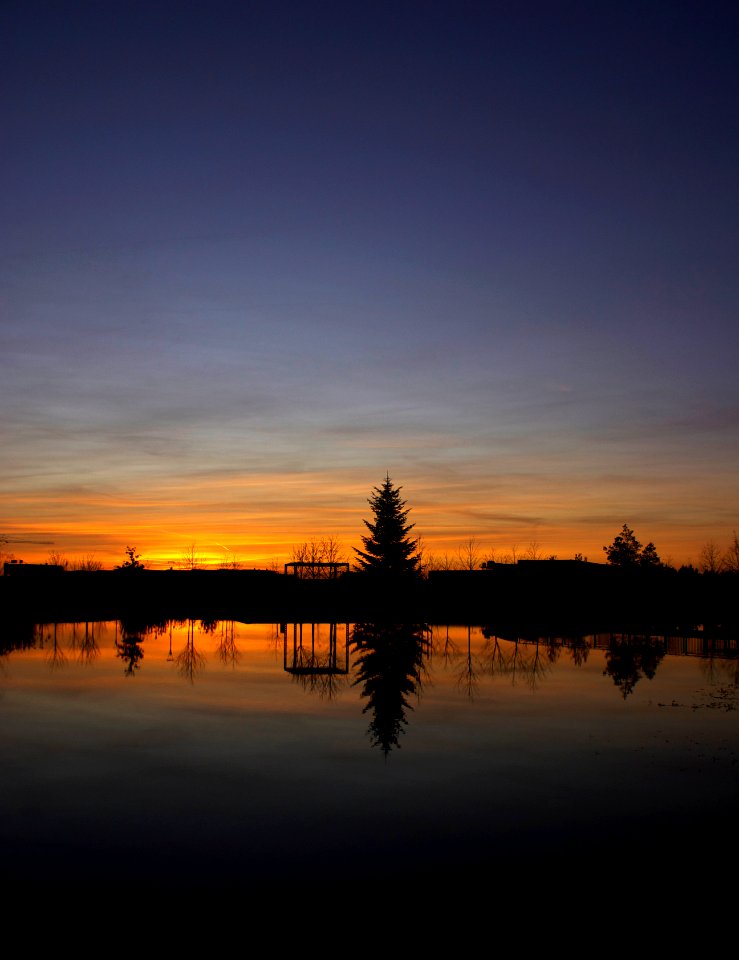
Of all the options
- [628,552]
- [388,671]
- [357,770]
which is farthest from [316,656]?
[628,552]

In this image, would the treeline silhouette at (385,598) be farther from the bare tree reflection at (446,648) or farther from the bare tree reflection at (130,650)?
the bare tree reflection at (130,650)

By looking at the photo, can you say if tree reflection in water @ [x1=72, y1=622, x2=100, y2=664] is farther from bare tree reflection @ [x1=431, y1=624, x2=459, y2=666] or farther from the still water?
bare tree reflection @ [x1=431, y1=624, x2=459, y2=666]

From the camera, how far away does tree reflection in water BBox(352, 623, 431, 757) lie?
17.9 m

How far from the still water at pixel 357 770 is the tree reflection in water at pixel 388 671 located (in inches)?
6.9

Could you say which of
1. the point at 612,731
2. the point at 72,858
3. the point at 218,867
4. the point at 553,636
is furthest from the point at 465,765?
the point at 553,636

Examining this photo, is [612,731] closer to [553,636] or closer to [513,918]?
[513,918]

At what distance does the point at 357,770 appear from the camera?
13859 millimetres

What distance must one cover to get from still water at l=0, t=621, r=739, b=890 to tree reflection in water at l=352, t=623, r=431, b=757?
0.17m

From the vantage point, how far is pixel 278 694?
2236 cm

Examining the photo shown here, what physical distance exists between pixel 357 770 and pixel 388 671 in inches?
524

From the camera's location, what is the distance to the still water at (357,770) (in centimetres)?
980

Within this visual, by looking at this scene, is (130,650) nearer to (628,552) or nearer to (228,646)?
(228,646)

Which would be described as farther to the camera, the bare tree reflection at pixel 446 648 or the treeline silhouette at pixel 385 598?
the treeline silhouette at pixel 385 598

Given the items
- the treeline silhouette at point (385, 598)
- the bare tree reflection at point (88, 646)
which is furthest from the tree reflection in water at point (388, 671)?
the bare tree reflection at point (88, 646)
